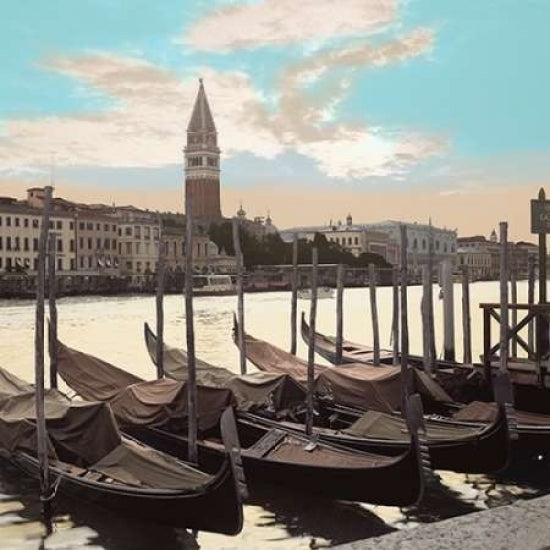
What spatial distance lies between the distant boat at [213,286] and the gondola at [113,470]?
39241 millimetres

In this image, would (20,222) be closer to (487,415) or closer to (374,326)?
(374,326)

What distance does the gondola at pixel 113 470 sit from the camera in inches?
179

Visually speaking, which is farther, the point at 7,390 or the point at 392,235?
the point at 392,235

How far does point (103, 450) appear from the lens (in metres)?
5.42

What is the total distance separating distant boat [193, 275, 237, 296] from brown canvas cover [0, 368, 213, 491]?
39308mm

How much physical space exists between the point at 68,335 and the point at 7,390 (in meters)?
15.0

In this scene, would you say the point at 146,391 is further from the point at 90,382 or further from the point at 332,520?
the point at 332,520

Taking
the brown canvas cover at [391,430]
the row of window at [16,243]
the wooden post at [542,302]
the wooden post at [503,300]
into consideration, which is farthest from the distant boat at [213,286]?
the brown canvas cover at [391,430]

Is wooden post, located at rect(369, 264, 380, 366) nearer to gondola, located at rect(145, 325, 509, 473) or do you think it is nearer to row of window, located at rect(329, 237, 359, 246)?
gondola, located at rect(145, 325, 509, 473)

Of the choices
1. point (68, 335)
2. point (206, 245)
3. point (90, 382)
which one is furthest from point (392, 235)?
point (90, 382)

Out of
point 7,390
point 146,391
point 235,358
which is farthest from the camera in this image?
point 235,358

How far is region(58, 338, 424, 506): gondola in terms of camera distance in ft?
16.5

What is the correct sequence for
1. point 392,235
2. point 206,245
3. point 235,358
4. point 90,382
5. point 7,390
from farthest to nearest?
1. point 392,235
2. point 206,245
3. point 235,358
4. point 90,382
5. point 7,390

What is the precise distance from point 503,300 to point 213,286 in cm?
3915
